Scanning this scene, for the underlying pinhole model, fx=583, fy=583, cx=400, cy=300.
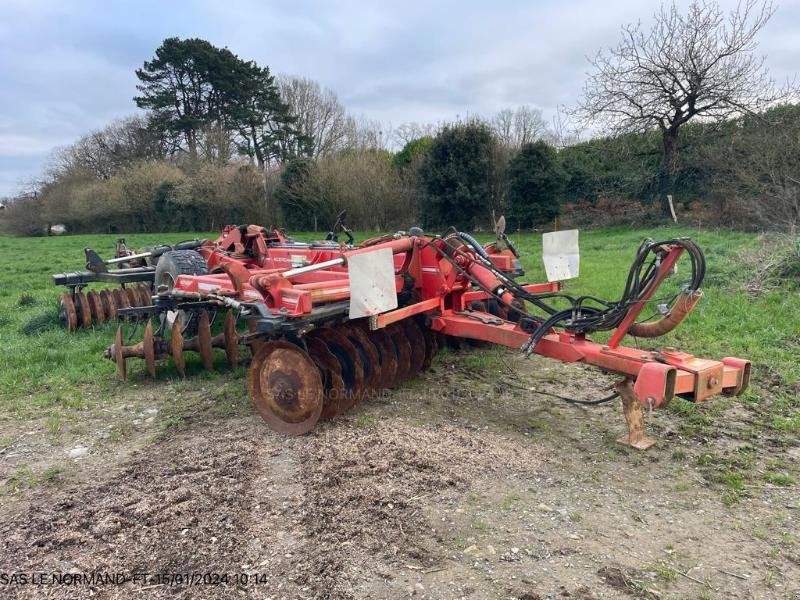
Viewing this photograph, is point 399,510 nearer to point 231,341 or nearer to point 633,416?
point 633,416

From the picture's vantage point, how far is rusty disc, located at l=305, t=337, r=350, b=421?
13.2 feet

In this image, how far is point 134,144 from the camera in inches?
1522

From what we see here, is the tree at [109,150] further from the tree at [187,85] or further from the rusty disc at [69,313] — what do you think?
the rusty disc at [69,313]

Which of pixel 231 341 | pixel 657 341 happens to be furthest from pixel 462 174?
pixel 231 341

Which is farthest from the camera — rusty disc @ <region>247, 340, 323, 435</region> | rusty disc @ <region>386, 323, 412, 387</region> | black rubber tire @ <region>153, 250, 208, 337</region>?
black rubber tire @ <region>153, 250, 208, 337</region>

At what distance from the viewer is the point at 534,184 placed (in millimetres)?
18062

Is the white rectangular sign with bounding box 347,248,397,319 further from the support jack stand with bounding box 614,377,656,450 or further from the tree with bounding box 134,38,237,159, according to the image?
the tree with bounding box 134,38,237,159

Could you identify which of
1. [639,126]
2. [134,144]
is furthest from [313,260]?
[134,144]

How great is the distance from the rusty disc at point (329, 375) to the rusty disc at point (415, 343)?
37.3 inches

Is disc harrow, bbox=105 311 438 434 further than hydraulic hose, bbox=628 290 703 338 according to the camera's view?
Yes

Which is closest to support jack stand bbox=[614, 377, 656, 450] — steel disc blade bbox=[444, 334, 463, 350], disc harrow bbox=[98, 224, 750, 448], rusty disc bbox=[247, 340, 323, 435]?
disc harrow bbox=[98, 224, 750, 448]

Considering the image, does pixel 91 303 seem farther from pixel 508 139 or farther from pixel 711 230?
pixel 508 139

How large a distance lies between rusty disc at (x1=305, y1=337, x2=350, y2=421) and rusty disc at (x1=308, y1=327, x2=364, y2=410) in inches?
2.7

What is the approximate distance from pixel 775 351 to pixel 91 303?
7.81 m
